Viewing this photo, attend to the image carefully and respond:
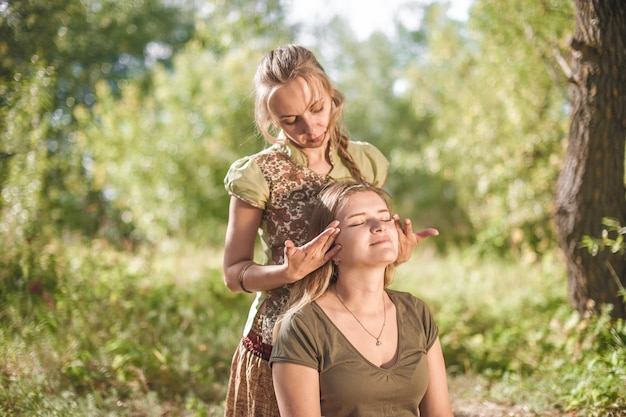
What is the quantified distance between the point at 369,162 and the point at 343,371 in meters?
0.94

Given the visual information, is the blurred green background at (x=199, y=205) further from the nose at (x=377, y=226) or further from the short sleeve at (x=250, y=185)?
the nose at (x=377, y=226)

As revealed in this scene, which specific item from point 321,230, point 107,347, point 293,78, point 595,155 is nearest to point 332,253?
point 321,230

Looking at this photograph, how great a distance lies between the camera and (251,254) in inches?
99.5

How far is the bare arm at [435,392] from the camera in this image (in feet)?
8.21

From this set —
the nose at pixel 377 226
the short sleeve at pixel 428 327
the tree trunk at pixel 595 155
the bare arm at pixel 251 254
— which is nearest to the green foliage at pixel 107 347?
the bare arm at pixel 251 254

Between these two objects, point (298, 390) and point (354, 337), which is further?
point (354, 337)

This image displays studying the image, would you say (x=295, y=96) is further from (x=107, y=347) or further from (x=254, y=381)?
(x=107, y=347)

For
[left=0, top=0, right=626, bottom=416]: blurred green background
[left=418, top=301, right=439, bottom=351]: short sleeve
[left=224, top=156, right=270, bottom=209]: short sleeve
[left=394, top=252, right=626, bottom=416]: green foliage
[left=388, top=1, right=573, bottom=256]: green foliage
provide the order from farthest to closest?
[left=388, top=1, right=573, bottom=256]: green foliage
[left=0, top=0, right=626, bottom=416]: blurred green background
[left=394, top=252, right=626, bottom=416]: green foliage
[left=418, top=301, right=439, bottom=351]: short sleeve
[left=224, top=156, right=270, bottom=209]: short sleeve

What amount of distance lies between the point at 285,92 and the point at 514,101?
18.2 ft

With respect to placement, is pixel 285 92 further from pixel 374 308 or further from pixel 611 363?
pixel 611 363

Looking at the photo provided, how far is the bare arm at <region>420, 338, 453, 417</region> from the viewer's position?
2.50m

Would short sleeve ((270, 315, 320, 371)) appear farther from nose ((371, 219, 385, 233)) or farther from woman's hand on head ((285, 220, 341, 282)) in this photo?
nose ((371, 219, 385, 233))

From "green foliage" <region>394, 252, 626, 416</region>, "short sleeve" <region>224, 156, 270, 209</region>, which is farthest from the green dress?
"green foliage" <region>394, 252, 626, 416</region>

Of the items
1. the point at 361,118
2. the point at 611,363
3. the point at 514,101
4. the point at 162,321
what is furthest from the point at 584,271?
the point at 361,118
